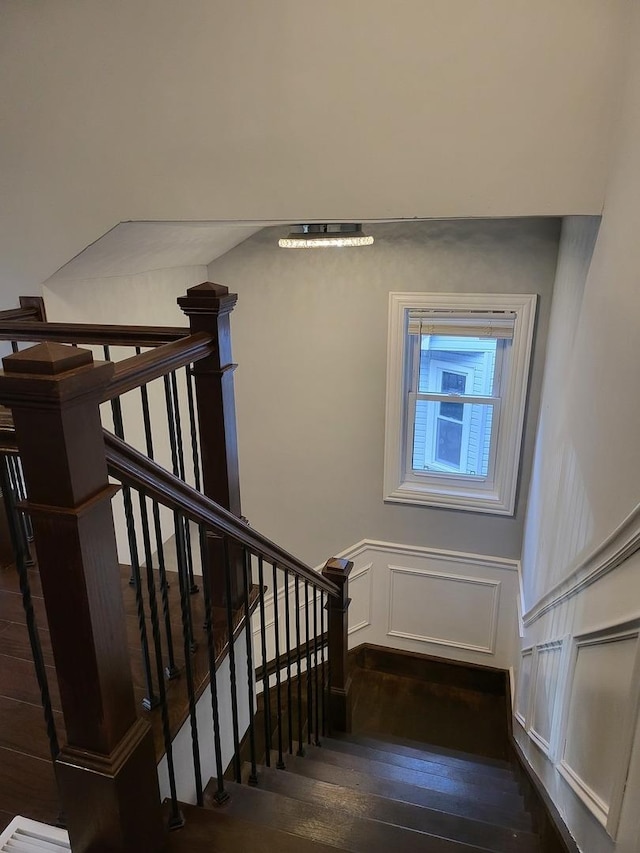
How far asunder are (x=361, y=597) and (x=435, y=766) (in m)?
1.68

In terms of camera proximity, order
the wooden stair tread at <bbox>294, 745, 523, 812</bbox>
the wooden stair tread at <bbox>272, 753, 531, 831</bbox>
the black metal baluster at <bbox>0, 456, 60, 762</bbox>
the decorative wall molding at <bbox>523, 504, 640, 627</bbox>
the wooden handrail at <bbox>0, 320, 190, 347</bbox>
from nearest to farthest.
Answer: the black metal baluster at <bbox>0, 456, 60, 762</bbox>
the decorative wall molding at <bbox>523, 504, 640, 627</bbox>
the wooden handrail at <bbox>0, 320, 190, 347</bbox>
the wooden stair tread at <bbox>272, 753, 531, 831</bbox>
the wooden stair tread at <bbox>294, 745, 523, 812</bbox>

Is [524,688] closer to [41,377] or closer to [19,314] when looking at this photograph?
[41,377]

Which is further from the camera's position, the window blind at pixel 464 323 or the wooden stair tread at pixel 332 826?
the window blind at pixel 464 323

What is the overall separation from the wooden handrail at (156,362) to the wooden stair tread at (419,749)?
7.08ft

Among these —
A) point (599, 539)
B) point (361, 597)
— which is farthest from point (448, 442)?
point (599, 539)

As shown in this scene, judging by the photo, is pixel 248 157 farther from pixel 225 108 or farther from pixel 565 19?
pixel 565 19

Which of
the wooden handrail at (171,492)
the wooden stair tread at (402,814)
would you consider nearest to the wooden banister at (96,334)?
the wooden handrail at (171,492)

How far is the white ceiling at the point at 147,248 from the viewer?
99.7 inches

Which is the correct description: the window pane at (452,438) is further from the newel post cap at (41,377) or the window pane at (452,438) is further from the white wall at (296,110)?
the newel post cap at (41,377)

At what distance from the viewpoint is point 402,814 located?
5.68 ft

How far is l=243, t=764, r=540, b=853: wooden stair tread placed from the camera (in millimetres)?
1704

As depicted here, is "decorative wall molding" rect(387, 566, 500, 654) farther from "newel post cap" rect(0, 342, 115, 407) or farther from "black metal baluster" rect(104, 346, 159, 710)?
"newel post cap" rect(0, 342, 115, 407)

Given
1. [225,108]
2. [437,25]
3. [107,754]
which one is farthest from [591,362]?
[107,754]

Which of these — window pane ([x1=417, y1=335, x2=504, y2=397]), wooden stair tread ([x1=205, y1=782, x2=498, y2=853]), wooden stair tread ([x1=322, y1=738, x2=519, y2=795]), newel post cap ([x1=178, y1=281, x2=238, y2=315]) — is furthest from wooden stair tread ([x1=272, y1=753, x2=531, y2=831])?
window pane ([x1=417, y1=335, x2=504, y2=397])
